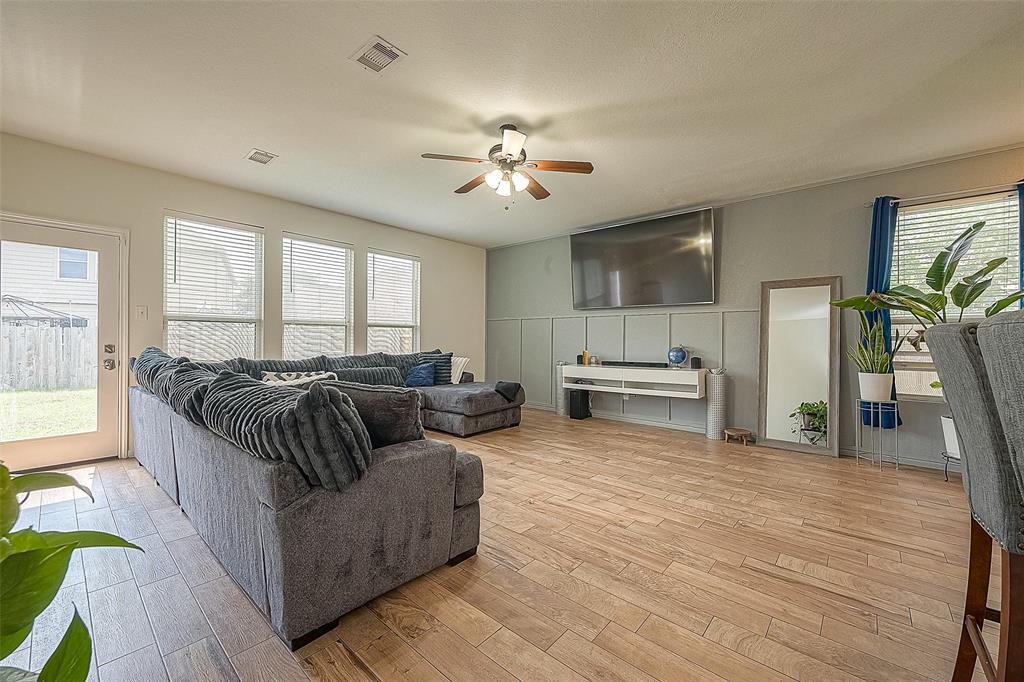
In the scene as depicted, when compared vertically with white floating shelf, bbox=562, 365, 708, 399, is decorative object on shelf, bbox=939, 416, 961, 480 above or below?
below

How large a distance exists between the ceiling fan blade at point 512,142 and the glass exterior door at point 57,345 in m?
3.64

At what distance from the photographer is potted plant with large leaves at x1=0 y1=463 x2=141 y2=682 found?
1.26 feet

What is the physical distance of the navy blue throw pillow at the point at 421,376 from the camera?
5902mm

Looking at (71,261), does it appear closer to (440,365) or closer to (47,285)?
(47,285)

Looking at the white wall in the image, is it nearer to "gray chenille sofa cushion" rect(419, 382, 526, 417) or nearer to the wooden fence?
the wooden fence

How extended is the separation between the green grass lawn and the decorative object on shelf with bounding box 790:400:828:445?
21.8ft

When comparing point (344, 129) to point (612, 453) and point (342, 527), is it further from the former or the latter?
point (612, 453)

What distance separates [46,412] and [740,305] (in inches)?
261

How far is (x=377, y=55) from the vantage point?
8.30ft

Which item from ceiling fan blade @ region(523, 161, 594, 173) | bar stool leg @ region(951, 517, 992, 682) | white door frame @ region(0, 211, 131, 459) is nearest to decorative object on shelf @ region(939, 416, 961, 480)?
bar stool leg @ region(951, 517, 992, 682)

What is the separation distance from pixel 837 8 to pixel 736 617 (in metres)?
2.86

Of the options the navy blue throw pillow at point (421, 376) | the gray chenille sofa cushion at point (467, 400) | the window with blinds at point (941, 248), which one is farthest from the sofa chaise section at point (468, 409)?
the window with blinds at point (941, 248)

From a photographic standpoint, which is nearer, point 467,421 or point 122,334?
point 122,334

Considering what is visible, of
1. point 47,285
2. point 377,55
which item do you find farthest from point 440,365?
point 377,55
